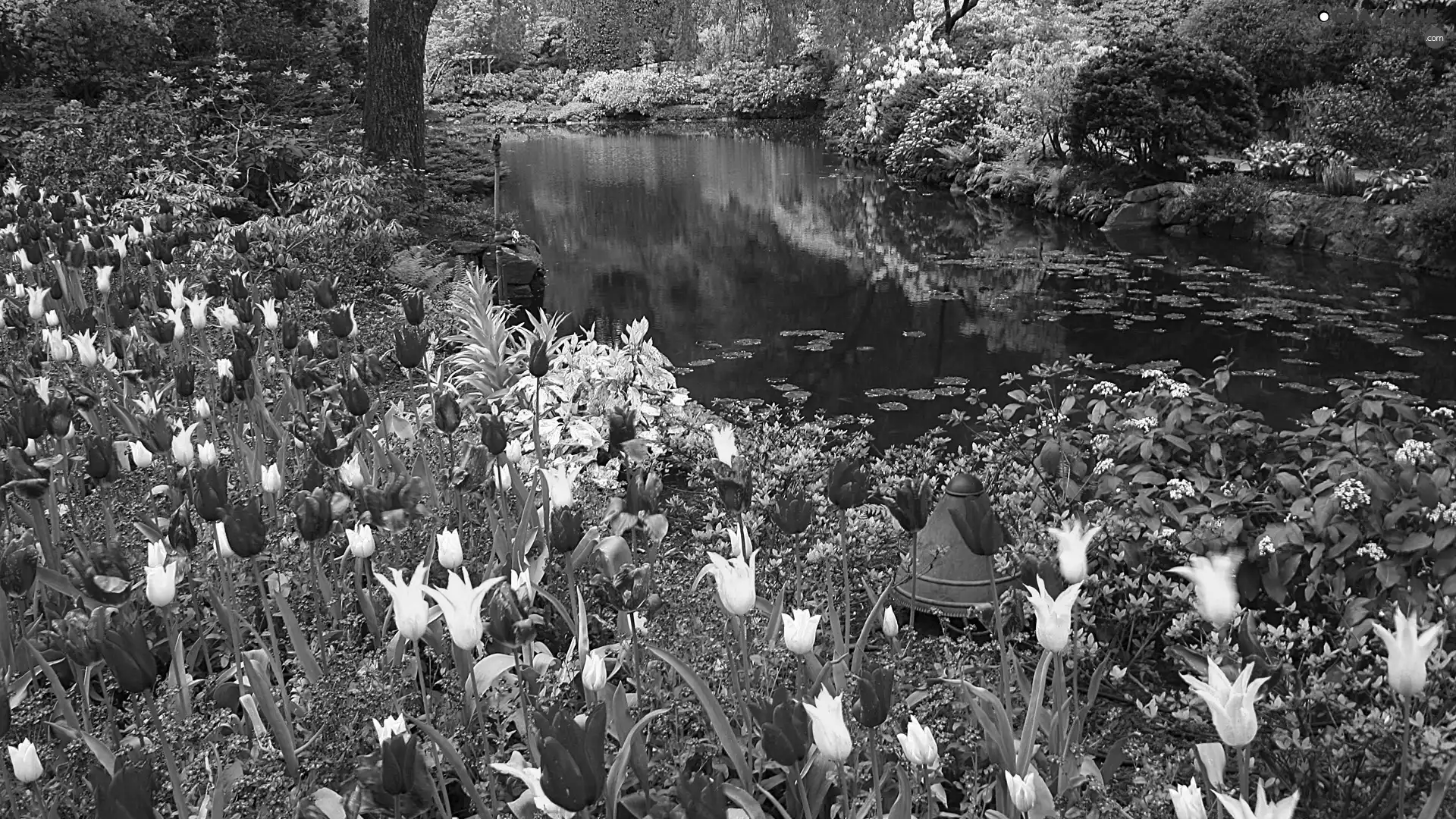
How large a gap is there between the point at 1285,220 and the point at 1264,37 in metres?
5.68

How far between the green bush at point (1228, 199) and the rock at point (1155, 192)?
324 mm

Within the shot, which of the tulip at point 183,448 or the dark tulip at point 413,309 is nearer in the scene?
the tulip at point 183,448

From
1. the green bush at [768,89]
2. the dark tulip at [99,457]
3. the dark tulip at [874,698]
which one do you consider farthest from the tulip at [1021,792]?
the green bush at [768,89]

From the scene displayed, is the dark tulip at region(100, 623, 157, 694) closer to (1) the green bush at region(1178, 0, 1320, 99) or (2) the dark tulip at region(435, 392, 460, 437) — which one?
(2) the dark tulip at region(435, 392, 460, 437)

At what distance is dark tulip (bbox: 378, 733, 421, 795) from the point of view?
111 cm

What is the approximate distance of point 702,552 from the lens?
2.48 metres

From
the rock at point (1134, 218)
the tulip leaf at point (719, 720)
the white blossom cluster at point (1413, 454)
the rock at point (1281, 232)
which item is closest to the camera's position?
the tulip leaf at point (719, 720)

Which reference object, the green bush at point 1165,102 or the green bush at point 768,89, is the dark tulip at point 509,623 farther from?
the green bush at point 768,89

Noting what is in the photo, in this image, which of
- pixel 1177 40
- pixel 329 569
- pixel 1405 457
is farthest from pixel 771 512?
pixel 1177 40

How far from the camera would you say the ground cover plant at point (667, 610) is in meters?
1.30

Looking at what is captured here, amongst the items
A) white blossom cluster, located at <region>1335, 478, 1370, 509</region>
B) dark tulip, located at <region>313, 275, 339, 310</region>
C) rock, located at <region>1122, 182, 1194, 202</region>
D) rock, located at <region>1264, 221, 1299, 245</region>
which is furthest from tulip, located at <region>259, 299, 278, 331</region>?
rock, located at <region>1122, 182, 1194, 202</region>

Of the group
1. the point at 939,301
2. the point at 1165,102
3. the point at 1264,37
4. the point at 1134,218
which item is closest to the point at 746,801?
the point at 939,301

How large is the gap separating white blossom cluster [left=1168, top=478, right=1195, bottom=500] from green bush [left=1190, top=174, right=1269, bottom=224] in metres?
8.86

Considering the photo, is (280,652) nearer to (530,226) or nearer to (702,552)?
(702,552)
